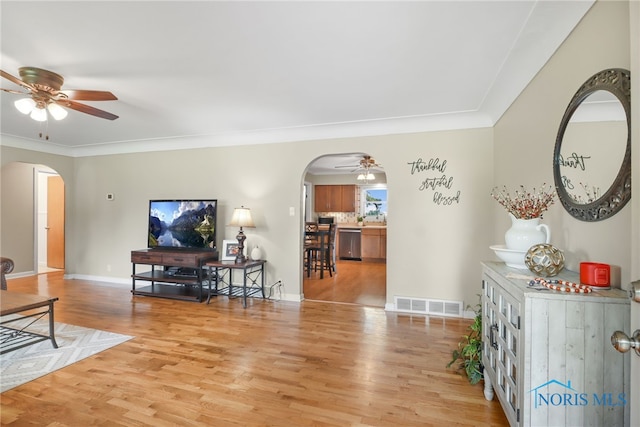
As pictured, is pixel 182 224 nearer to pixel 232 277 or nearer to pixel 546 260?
pixel 232 277

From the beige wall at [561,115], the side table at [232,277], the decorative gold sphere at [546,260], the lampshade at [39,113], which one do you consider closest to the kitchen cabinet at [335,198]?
the side table at [232,277]

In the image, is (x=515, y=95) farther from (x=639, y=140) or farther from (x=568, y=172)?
(x=639, y=140)

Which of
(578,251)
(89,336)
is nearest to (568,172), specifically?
(578,251)

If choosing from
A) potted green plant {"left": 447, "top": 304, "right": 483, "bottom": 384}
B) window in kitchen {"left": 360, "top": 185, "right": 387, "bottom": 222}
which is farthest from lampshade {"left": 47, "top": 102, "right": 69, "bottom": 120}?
window in kitchen {"left": 360, "top": 185, "right": 387, "bottom": 222}

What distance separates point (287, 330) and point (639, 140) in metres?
3.09

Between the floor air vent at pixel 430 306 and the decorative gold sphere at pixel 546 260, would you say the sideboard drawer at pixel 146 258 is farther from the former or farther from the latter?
the decorative gold sphere at pixel 546 260

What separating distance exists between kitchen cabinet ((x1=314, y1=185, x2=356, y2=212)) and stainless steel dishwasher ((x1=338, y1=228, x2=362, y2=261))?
2.60 feet

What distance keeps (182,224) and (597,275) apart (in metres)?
4.82

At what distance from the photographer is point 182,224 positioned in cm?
472

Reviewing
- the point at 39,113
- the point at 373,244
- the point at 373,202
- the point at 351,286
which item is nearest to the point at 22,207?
the point at 39,113

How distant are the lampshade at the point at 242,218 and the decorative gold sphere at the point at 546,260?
11.5ft

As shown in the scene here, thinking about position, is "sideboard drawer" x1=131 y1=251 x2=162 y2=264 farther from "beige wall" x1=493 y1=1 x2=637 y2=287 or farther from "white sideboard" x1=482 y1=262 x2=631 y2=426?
"beige wall" x1=493 y1=1 x2=637 y2=287

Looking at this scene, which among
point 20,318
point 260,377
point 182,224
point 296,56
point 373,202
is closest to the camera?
point 260,377

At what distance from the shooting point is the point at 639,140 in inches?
33.5
